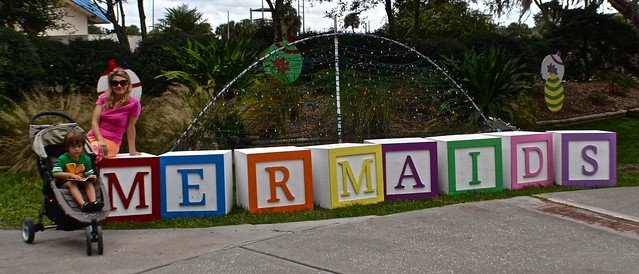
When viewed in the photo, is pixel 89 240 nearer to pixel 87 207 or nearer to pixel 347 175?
pixel 87 207

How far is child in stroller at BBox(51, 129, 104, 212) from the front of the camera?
5504 mm

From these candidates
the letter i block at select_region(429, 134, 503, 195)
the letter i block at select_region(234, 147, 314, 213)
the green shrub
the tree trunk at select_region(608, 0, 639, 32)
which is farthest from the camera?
the tree trunk at select_region(608, 0, 639, 32)

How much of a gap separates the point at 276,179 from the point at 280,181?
5 cm

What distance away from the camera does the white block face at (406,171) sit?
7.50 meters

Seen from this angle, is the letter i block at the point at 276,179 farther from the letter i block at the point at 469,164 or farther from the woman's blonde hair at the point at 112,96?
the letter i block at the point at 469,164

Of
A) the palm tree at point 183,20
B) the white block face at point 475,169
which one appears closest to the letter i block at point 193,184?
the white block face at point 475,169

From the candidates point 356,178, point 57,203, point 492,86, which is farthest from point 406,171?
point 492,86

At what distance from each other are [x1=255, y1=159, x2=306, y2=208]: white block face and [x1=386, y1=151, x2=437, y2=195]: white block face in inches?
44.5

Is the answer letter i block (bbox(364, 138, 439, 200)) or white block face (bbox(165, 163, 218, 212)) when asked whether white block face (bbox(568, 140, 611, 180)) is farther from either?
white block face (bbox(165, 163, 218, 212))

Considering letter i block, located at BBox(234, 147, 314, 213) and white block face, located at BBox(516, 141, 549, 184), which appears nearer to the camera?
letter i block, located at BBox(234, 147, 314, 213)

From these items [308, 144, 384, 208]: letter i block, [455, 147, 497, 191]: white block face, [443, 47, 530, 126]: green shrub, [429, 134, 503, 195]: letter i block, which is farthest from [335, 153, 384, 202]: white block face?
[443, 47, 530, 126]: green shrub

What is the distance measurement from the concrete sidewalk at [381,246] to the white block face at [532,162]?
4.50ft

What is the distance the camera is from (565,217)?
21.1 feet

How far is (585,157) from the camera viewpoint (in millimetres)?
8344
